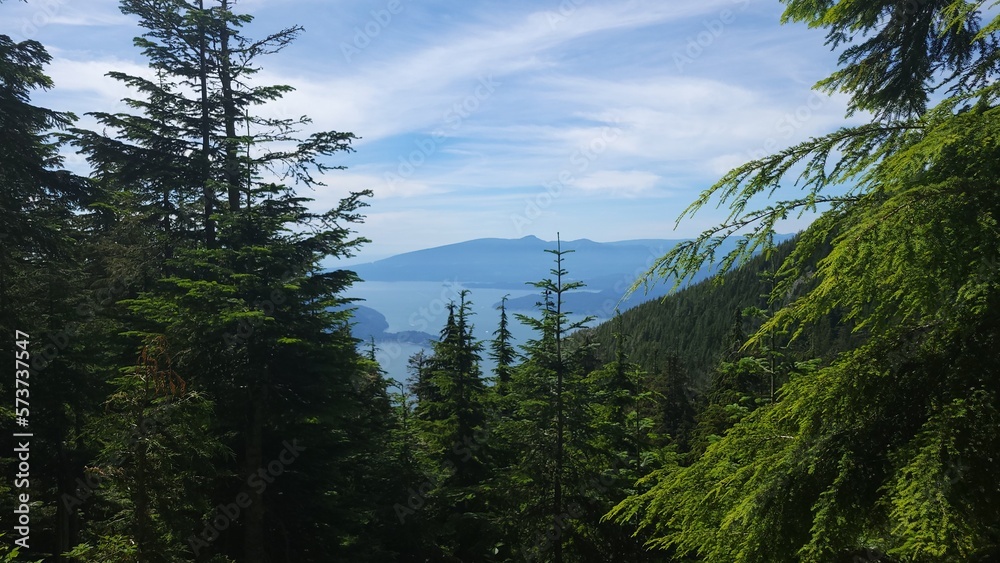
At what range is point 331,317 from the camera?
13.6 metres

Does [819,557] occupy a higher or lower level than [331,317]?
lower

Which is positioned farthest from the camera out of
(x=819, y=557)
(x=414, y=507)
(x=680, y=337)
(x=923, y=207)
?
(x=680, y=337)

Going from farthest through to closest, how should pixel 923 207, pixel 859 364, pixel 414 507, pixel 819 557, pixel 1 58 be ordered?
pixel 414 507 < pixel 1 58 < pixel 859 364 < pixel 923 207 < pixel 819 557

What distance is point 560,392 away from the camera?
1366cm

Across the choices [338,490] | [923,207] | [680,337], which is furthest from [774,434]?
[680,337]

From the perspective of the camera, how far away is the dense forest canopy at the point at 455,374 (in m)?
2.89

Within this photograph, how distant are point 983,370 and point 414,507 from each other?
15566 millimetres

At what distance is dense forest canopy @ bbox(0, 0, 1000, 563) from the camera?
2.89 m

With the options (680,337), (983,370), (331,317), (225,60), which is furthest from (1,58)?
(680,337)

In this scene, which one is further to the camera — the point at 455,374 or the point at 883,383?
the point at 455,374

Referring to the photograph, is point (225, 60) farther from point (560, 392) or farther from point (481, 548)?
point (481, 548)

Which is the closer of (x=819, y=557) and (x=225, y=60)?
(x=819, y=557)

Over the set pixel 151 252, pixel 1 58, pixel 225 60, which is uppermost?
pixel 225 60

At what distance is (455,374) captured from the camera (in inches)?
723
